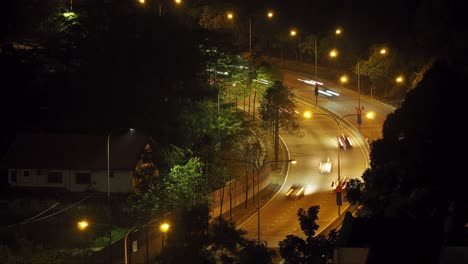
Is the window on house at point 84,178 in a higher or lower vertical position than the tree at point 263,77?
lower

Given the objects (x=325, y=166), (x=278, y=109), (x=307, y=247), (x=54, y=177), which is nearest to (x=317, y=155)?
(x=325, y=166)

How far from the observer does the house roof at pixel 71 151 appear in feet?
225

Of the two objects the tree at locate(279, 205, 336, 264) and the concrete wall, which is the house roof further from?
the tree at locate(279, 205, 336, 264)

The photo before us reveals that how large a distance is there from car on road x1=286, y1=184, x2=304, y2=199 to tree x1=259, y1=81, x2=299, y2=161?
33.7 ft

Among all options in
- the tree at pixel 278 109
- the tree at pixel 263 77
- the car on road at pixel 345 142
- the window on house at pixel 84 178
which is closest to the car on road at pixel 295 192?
the tree at pixel 278 109

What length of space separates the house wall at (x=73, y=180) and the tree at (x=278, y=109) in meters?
18.3

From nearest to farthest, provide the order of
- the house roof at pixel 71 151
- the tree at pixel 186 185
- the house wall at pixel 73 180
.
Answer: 1. the tree at pixel 186 185
2. the house wall at pixel 73 180
3. the house roof at pixel 71 151

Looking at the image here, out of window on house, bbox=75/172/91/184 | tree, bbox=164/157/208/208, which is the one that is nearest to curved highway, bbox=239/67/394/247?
tree, bbox=164/157/208/208

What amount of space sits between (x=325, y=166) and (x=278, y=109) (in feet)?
24.5

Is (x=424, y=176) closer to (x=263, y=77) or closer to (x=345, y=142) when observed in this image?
(x=345, y=142)

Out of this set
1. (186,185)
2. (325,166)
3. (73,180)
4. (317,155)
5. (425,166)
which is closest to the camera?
(425,166)

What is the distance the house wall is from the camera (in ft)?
222

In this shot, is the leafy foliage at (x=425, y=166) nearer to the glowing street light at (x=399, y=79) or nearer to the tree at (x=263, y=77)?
the glowing street light at (x=399, y=79)

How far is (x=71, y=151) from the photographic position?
70.5 meters
